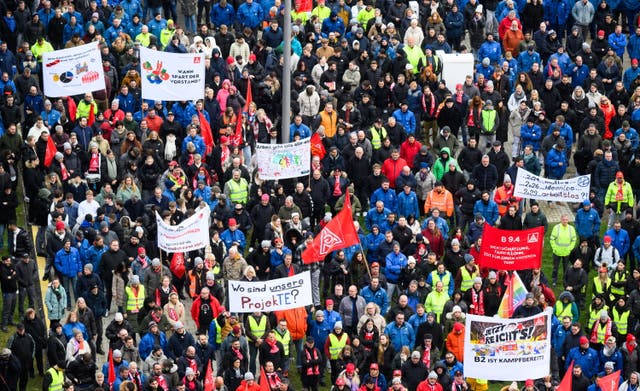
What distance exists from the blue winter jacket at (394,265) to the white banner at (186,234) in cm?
330

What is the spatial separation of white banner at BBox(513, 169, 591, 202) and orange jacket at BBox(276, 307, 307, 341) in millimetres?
5649

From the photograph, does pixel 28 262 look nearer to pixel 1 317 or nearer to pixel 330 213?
pixel 1 317

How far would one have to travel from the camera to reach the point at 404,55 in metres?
44.0

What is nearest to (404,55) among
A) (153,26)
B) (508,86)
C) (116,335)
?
(508,86)

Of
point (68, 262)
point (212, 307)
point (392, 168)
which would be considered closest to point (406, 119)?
point (392, 168)

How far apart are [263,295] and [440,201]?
601 cm

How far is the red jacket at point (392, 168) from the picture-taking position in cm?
4003

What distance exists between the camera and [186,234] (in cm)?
3603

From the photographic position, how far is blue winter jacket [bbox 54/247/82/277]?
36.1m

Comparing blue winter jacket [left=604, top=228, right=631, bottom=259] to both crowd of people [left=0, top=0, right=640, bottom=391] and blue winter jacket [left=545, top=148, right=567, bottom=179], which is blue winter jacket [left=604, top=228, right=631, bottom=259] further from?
blue winter jacket [left=545, top=148, right=567, bottom=179]

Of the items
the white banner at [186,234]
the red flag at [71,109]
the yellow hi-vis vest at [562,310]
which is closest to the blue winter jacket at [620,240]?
the yellow hi-vis vest at [562,310]

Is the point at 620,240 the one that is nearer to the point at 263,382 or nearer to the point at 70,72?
the point at 263,382

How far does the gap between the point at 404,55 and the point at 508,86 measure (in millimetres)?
2342

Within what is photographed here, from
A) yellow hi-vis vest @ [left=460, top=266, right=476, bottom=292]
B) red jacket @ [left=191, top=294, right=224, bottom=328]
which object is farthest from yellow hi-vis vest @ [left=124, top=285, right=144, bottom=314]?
yellow hi-vis vest @ [left=460, top=266, right=476, bottom=292]
